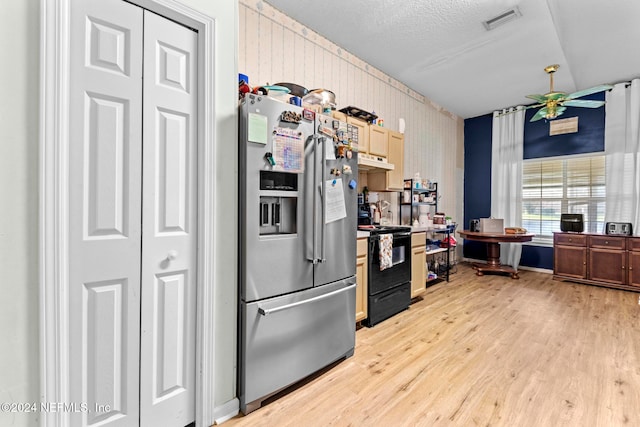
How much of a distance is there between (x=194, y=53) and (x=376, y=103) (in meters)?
3.04

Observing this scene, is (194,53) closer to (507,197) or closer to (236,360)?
(236,360)

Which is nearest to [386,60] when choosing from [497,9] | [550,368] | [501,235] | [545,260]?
[497,9]

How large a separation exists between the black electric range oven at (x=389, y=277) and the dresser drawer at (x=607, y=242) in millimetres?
3291

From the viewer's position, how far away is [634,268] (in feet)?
12.9

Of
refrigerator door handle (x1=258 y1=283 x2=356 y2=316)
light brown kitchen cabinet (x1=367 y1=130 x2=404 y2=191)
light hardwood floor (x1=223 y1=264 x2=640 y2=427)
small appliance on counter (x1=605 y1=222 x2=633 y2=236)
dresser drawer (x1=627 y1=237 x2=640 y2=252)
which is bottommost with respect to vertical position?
light hardwood floor (x1=223 y1=264 x2=640 y2=427)

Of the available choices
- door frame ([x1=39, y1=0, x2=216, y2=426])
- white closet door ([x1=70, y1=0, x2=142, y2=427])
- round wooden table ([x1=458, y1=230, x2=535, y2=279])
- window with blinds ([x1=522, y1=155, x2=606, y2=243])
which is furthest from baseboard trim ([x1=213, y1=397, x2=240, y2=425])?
window with blinds ([x1=522, y1=155, x2=606, y2=243])

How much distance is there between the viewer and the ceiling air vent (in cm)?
274

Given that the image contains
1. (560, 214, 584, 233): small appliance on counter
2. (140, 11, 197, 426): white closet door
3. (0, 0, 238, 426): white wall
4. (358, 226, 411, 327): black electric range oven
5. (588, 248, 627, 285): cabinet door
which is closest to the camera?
(0, 0, 238, 426): white wall

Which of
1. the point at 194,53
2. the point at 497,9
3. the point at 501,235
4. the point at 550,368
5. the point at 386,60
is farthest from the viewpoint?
the point at 501,235

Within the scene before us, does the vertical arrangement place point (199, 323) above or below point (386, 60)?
below

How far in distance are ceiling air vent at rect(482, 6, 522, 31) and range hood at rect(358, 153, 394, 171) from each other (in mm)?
1691

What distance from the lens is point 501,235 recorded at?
463 centimetres

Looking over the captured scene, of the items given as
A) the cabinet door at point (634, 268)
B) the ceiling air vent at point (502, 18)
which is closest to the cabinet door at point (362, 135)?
the ceiling air vent at point (502, 18)

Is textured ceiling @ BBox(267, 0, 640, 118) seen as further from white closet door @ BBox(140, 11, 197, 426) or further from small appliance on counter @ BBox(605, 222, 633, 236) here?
small appliance on counter @ BBox(605, 222, 633, 236)
